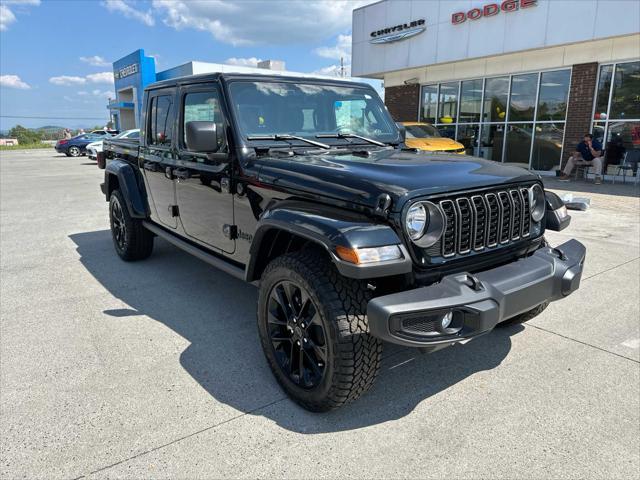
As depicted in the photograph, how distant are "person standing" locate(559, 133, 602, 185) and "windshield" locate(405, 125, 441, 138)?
3712mm

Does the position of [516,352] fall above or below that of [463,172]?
below

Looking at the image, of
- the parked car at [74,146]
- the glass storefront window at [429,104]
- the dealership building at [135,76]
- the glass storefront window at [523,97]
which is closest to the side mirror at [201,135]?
the glass storefront window at [523,97]

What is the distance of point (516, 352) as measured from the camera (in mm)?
3395

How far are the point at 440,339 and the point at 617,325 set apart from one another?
2.41m

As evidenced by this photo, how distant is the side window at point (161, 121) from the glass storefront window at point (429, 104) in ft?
47.8

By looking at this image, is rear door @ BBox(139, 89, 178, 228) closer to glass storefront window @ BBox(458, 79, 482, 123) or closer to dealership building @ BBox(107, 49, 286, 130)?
glass storefront window @ BBox(458, 79, 482, 123)

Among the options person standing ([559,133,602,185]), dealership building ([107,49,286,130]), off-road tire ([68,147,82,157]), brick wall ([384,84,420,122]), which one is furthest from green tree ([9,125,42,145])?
person standing ([559,133,602,185])

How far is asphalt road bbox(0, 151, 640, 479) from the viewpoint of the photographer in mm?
2295

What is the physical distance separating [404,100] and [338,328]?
57.1ft

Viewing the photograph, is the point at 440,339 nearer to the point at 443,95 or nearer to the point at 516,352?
the point at 516,352

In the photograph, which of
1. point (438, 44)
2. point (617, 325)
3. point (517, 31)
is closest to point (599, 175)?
point (517, 31)

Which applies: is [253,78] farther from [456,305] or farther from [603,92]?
[603,92]

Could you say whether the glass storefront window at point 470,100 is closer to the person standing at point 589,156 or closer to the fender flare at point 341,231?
the person standing at point 589,156

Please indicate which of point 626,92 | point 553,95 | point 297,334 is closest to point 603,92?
point 626,92
